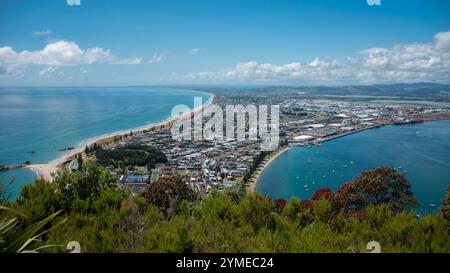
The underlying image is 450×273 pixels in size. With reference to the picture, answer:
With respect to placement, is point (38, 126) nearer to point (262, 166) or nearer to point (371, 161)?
point (262, 166)

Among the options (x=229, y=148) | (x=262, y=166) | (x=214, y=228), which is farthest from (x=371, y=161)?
(x=214, y=228)

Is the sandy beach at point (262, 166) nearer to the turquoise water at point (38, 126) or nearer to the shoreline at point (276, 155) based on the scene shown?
the shoreline at point (276, 155)

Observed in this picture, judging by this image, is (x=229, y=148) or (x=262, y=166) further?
(x=229, y=148)

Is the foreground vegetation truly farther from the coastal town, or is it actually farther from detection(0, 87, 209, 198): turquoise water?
detection(0, 87, 209, 198): turquoise water

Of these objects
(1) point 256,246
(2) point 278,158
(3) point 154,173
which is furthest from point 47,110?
(1) point 256,246

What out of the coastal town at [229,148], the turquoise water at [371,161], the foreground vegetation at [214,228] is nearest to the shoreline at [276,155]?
the coastal town at [229,148]

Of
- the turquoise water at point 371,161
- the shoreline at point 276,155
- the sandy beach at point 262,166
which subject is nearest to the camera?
the turquoise water at point 371,161
